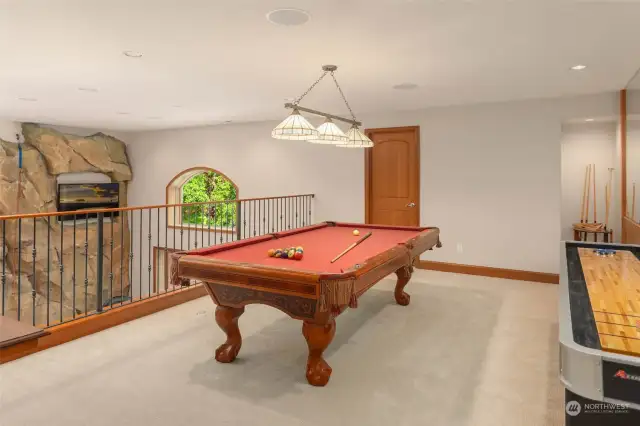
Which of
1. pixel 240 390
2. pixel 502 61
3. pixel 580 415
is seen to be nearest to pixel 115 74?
pixel 240 390

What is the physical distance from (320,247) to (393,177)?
317 cm

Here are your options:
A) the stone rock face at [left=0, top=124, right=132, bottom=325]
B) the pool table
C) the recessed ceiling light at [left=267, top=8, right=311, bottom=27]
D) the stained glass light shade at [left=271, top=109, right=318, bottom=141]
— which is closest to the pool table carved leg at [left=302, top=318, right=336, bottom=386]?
the pool table

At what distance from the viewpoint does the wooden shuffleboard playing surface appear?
1365 millimetres

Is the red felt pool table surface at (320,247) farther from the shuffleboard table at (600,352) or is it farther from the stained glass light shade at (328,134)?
the shuffleboard table at (600,352)

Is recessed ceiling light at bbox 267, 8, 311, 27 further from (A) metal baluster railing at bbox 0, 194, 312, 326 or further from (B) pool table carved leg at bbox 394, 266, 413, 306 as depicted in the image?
(A) metal baluster railing at bbox 0, 194, 312, 326

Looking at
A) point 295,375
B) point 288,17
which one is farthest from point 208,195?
point 295,375

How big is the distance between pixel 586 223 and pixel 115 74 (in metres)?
6.10

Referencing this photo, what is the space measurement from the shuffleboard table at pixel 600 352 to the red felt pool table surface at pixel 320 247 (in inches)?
47.3

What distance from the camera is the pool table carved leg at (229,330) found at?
9.27 ft

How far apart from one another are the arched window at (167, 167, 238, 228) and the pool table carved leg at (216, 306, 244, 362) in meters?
5.76

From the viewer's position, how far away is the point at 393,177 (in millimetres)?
6242

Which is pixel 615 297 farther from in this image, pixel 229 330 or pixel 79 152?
pixel 79 152

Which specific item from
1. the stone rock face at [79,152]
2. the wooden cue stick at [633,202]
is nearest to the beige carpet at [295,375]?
the wooden cue stick at [633,202]

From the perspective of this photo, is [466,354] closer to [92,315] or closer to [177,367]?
[177,367]
